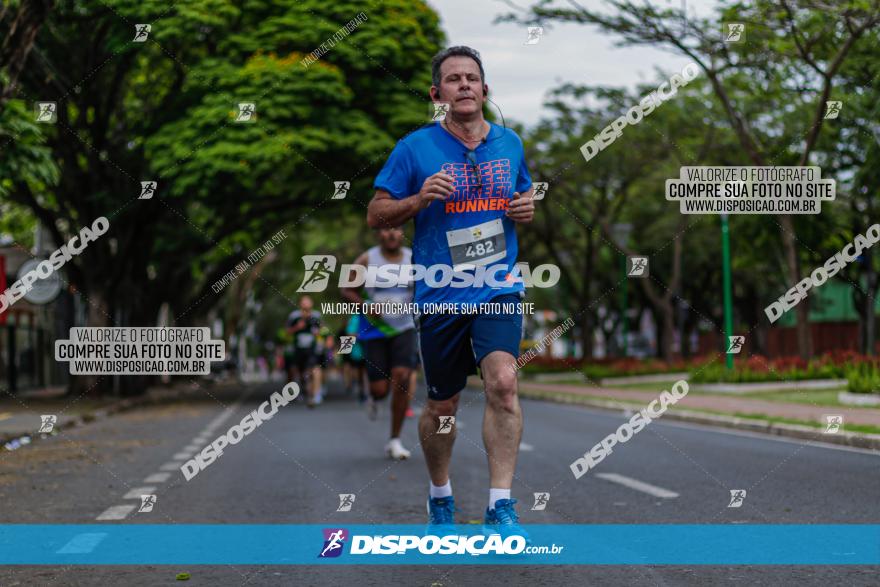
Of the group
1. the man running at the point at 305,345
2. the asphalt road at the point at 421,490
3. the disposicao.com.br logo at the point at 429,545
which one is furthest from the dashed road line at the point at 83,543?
the man running at the point at 305,345

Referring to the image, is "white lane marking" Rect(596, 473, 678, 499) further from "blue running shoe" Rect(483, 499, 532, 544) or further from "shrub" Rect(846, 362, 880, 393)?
"shrub" Rect(846, 362, 880, 393)

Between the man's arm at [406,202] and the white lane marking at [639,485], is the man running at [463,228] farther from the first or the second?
the white lane marking at [639,485]

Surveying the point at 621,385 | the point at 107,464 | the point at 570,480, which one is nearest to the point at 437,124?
the point at 570,480

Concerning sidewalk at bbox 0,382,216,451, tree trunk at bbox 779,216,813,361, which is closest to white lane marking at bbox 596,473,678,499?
sidewalk at bbox 0,382,216,451

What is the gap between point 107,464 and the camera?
10844 millimetres

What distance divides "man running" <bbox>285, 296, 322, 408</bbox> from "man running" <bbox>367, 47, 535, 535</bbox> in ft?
45.7

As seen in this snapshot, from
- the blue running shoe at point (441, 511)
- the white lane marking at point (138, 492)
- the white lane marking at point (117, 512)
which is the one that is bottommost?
the white lane marking at point (138, 492)

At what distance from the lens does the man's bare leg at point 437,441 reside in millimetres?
5562

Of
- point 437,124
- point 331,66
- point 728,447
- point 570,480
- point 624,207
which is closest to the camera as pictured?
point 437,124

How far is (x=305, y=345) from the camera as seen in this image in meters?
20.5

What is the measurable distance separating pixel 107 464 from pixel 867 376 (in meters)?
10.3

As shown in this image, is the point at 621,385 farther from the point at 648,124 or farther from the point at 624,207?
the point at 624,207

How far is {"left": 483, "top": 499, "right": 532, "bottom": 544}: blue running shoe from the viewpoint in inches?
198

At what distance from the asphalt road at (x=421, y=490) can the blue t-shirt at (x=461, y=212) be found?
1.20 m
